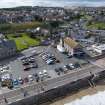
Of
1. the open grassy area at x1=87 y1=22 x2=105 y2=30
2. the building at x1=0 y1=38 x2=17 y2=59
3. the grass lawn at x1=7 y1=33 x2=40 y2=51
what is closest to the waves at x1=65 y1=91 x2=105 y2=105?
the building at x1=0 y1=38 x2=17 y2=59

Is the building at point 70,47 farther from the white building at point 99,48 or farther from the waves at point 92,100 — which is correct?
the waves at point 92,100

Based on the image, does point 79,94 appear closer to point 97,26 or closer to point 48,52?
point 48,52

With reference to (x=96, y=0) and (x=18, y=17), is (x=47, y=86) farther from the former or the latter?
(x=96, y=0)

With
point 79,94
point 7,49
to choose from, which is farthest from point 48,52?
point 79,94


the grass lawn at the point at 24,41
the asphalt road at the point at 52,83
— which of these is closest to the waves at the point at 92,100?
the asphalt road at the point at 52,83

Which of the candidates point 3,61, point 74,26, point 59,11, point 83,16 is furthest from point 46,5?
point 3,61

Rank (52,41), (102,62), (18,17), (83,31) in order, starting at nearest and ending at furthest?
1. (102,62)
2. (52,41)
3. (83,31)
4. (18,17)

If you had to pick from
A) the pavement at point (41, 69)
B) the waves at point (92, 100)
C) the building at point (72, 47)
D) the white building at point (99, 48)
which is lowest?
the waves at point (92, 100)

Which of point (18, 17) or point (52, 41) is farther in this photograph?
point (18, 17)

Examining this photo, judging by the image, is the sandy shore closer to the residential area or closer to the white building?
the residential area
